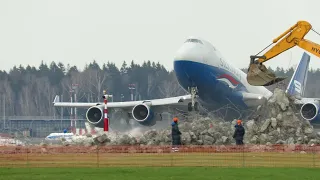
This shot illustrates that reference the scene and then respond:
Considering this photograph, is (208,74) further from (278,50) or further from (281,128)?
(281,128)

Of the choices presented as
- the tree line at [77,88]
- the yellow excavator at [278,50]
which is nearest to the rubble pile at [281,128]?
the yellow excavator at [278,50]

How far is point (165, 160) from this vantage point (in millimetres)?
25297

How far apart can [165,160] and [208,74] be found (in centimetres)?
2433

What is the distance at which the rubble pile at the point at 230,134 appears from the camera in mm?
35312

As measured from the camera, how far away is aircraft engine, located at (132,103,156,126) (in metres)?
51.5

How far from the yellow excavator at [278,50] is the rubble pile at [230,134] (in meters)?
1.85

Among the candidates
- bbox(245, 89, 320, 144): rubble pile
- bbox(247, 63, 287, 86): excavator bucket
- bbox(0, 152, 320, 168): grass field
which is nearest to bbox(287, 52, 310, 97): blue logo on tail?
bbox(245, 89, 320, 144): rubble pile

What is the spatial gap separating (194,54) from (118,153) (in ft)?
66.3

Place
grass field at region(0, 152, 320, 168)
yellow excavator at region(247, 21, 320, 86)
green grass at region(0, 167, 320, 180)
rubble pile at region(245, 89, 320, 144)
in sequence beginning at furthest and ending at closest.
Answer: yellow excavator at region(247, 21, 320, 86) → rubble pile at region(245, 89, 320, 144) → grass field at region(0, 152, 320, 168) → green grass at region(0, 167, 320, 180)

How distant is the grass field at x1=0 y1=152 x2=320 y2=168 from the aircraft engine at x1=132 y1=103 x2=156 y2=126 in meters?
23.6

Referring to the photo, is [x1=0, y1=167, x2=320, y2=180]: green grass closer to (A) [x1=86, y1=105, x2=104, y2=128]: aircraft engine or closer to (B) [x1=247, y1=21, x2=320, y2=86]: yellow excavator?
(B) [x1=247, y1=21, x2=320, y2=86]: yellow excavator

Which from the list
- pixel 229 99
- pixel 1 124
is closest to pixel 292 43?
pixel 229 99

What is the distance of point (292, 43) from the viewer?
131 ft

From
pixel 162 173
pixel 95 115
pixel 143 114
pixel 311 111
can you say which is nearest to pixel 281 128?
pixel 311 111
